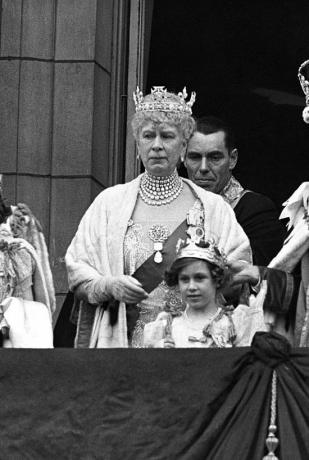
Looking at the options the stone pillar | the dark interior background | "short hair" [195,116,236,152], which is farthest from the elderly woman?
the dark interior background

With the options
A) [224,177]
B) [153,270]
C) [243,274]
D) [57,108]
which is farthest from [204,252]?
[57,108]

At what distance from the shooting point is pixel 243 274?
14.7 m

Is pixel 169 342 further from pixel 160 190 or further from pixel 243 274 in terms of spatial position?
pixel 160 190

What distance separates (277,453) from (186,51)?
548cm

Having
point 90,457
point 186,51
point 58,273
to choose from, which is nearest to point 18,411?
point 90,457

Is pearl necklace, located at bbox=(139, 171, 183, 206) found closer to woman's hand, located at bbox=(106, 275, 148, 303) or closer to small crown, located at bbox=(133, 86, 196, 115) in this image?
small crown, located at bbox=(133, 86, 196, 115)

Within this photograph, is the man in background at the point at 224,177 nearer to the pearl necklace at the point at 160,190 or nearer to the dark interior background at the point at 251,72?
the pearl necklace at the point at 160,190

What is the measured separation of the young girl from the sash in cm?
32

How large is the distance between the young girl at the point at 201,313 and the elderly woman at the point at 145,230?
0.24 metres

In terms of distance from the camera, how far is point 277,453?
13.4 m

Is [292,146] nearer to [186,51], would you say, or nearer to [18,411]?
[186,51]

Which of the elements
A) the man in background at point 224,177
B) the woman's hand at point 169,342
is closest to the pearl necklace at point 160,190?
the man in background at point 224,177

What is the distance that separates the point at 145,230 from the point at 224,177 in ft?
3.71

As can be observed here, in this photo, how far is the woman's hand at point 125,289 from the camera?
14.5m
